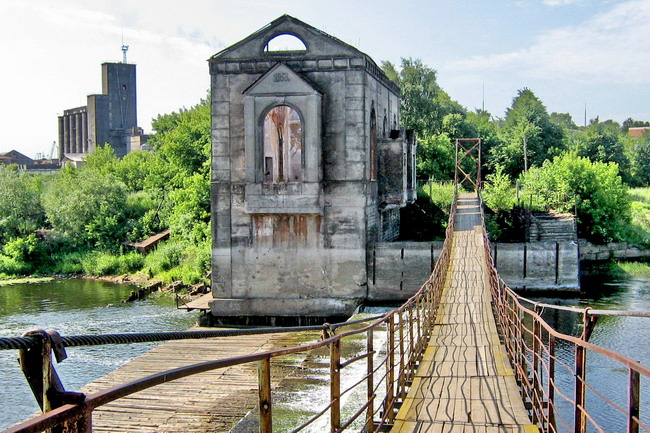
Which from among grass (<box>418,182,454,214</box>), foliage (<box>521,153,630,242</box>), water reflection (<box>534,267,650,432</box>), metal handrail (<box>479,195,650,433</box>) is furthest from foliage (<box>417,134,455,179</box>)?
metal handrail (<box>479,195,650,433</box>)

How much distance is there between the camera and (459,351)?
10.5 m

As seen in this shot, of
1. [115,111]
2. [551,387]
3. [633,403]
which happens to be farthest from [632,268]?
[115,111]

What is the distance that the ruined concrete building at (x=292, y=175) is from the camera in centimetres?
2291

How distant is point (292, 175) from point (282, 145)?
1.03m

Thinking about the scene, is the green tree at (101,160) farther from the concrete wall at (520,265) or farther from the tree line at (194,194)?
the concrete wall at (520,265)

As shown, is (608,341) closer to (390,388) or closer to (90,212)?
(390,388)

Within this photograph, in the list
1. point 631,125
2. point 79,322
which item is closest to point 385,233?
point 79,322

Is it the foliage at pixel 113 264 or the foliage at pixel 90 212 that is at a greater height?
the foliage at pixel 90 212

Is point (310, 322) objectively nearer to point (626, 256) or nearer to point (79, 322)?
point (79, 322)

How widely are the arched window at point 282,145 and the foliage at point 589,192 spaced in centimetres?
1687

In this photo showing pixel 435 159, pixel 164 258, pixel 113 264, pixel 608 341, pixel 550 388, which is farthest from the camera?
pixel 435 159

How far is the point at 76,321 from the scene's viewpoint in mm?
25516

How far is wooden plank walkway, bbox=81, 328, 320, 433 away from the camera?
11.3 meters

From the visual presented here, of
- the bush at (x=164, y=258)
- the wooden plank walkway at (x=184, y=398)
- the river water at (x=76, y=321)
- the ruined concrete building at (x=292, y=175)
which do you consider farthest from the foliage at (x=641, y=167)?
the wooden plank walkway at (x=184, y=398)
